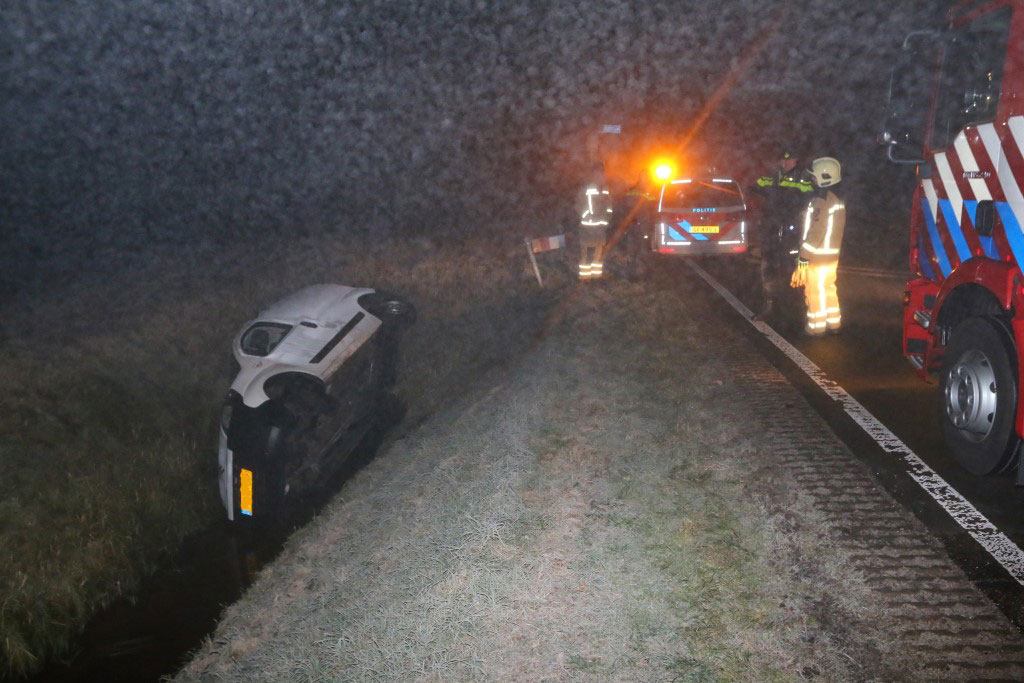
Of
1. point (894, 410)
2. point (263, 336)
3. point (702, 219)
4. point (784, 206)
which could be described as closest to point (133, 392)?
point (263, 336)

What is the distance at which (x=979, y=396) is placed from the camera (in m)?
4.71

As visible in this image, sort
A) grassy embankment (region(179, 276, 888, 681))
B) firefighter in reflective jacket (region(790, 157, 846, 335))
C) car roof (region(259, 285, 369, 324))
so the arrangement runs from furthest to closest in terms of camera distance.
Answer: firefighter in reflective jacket (region(790, 157, 846, 335)) < car roof (region(259, 285, 369, 324)) < grassy embankment (region(179, 276, 888, 681))

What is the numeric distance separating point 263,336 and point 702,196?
8.62 metres

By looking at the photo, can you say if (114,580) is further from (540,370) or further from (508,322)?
(508,322)

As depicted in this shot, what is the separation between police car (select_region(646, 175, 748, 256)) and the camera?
13.5 meters

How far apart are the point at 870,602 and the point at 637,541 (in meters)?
1.10

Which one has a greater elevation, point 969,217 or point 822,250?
point 969,217

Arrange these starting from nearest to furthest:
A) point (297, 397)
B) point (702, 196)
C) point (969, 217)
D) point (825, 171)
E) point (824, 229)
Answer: point (969, 217)
point (297, 397)
point (825, 171)
point (824, 229)
point (702, 196)

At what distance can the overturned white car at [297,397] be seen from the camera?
6.93m

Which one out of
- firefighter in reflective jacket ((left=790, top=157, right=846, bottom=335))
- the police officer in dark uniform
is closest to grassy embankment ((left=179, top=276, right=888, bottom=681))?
firefighter in reflective jacket ((left=790, top=157, right=846, bottom=335))

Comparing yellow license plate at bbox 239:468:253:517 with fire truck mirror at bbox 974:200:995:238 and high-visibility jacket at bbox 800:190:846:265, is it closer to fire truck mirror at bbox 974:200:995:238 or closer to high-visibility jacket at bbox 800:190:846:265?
fire truck mirror at bbox 974:200:995:238

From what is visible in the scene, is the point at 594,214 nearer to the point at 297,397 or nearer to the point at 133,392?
the point at 297,397

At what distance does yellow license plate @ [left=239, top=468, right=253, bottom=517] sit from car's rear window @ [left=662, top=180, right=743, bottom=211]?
938 cm

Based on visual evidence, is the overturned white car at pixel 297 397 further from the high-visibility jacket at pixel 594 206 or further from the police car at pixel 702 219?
the police car at pixel 702 219
